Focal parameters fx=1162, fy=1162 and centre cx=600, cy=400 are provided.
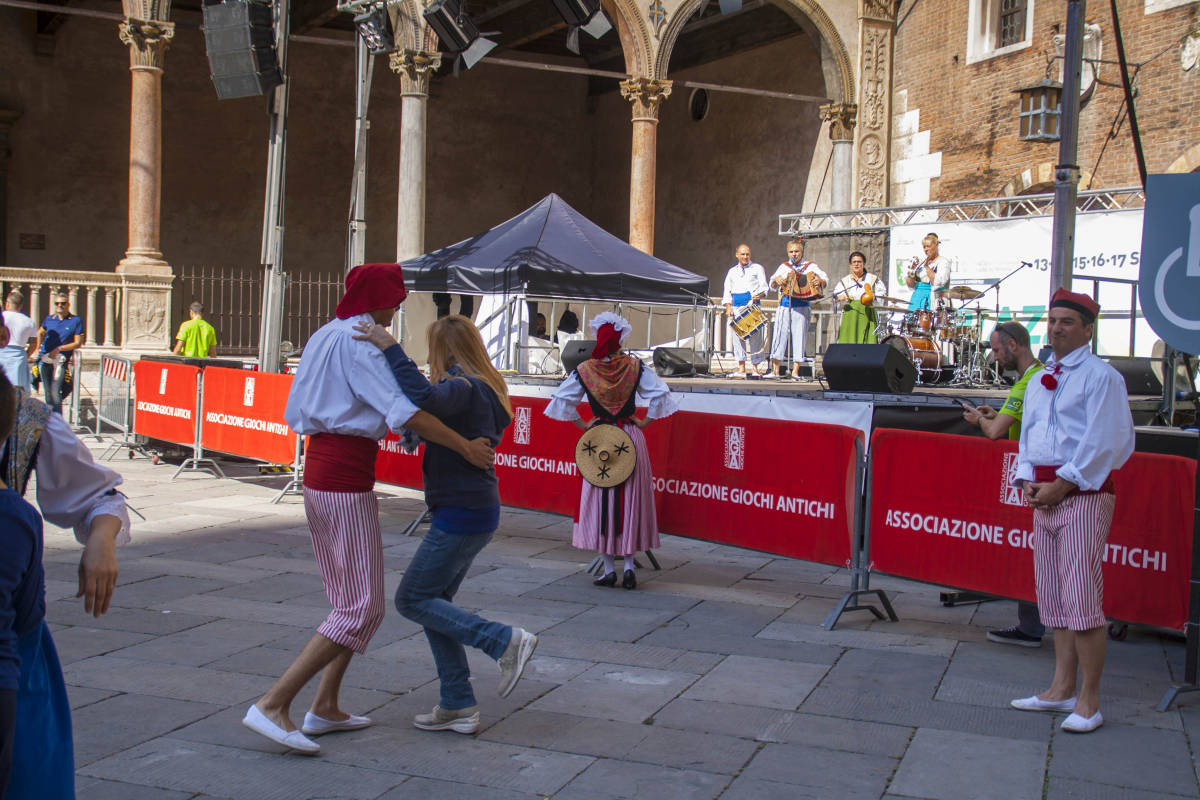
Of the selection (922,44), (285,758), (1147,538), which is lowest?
(285,758)

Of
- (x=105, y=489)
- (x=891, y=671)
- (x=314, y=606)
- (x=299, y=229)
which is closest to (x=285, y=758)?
(x=105, y=489)

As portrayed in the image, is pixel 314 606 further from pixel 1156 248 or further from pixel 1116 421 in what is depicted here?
pixel 1156 248

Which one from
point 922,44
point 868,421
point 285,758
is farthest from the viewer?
point 922,44

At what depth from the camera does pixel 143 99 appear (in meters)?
18.1

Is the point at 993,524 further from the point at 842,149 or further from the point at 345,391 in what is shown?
the point at 842,149

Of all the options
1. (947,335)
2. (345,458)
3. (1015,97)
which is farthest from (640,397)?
(1015,97)

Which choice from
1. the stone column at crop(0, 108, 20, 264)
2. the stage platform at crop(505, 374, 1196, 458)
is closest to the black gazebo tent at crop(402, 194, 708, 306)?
the stage platform at crop(505, 374, 1196, 458)

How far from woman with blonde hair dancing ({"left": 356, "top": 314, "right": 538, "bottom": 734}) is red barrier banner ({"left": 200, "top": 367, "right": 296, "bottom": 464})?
21.2 ft

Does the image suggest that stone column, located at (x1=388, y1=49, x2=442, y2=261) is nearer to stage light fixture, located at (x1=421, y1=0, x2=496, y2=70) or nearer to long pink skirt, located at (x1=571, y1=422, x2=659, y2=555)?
stage light fixture, located at (x1=421, y1=0, x2=496, y2=70)

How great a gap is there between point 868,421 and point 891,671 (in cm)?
274

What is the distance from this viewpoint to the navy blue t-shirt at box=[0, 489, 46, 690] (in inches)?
85.5

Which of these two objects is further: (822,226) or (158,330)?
(822,226)

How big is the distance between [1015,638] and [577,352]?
21.8 feet

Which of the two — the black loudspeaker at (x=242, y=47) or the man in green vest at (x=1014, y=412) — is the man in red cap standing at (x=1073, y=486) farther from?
the black loudspeaker at (x=242, y=47)
